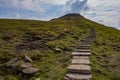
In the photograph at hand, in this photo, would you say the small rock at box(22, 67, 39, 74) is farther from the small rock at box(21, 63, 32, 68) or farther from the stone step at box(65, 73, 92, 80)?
the stone step at box(65, 73, 92, 80)

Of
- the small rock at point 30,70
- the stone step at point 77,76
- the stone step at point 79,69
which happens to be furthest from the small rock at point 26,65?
the stone step at point 77,76

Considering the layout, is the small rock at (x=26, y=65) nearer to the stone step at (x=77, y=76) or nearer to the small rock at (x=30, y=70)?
the small rock at (x=30, y=70)

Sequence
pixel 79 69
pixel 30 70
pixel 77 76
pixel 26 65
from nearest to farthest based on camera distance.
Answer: pixel 77 76, pixel 79 69, pixel 30 70, pixel 26 65

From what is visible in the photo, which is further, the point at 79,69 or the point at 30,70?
the point at 30,70

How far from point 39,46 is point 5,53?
216 inches

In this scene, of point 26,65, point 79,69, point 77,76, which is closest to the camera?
point 77,76

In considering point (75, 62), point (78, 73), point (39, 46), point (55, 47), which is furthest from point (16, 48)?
point (78, 73)

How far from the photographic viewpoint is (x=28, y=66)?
20812 mm

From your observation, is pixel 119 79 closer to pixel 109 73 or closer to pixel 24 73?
pixel 109 73

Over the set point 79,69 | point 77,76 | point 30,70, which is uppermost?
point 79,69

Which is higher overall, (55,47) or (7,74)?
(55,47)

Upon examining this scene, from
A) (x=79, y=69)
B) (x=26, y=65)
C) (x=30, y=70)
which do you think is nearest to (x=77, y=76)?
(x=79, y=69)

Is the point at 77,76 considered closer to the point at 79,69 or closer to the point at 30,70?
the point at 79,69

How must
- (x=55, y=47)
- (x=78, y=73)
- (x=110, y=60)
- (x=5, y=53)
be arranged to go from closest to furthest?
(x=78, y=73) < (x=110, y=60) < (x=5, y=53) < (x=55, y=47)
